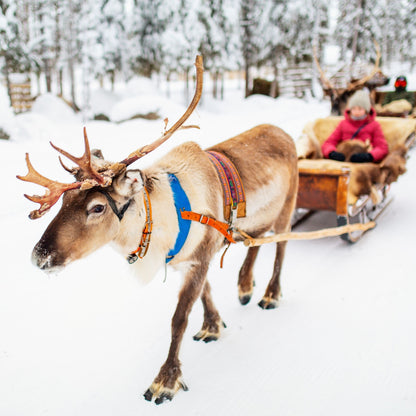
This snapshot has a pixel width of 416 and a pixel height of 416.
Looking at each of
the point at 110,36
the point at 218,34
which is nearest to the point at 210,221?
the point at 218,34

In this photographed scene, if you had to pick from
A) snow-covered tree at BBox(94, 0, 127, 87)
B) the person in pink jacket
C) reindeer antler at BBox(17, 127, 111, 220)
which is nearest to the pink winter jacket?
the person in pink jacket

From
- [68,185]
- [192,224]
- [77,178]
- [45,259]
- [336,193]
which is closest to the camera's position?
[45,259]

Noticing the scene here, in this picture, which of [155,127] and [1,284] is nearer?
[1,284]

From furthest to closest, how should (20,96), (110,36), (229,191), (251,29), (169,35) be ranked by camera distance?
1. (251,29)
2. (110,36)
3. (169,35)
4. (20,96)
5. (229,191)

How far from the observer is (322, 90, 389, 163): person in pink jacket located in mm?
5000

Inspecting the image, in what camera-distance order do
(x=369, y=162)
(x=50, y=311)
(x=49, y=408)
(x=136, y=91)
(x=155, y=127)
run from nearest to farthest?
1. (x=49, y=408)
2. (x=50, y=311)
3. (x=369, y=162)
4. (x=155, y=127)
5. (x=136, y=91)

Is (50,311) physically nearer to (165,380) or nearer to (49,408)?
(49,408)

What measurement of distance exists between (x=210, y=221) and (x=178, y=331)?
0.71 meters

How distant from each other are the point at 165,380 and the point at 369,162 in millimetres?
3727

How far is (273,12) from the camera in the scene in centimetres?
2192

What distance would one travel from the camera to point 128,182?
2.09 m

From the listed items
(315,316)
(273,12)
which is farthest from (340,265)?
(273,12)

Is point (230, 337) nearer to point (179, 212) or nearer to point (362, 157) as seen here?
point (179, 212)

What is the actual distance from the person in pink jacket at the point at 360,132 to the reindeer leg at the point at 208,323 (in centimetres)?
290
